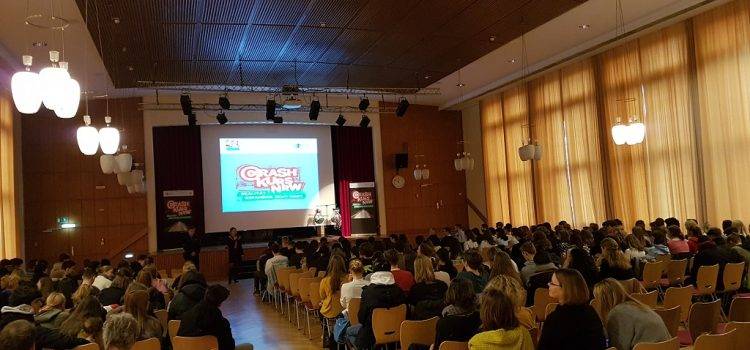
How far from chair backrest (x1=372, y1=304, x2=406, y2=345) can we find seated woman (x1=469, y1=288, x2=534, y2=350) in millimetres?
1941

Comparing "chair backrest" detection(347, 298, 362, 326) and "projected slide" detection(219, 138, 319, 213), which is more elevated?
"projected slide" detection(219, 138, 319, 213)

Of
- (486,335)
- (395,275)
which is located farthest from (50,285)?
(486,335)

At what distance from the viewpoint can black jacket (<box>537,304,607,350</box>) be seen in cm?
325

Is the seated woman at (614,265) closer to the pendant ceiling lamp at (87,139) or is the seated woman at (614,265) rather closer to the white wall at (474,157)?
the pendant ceiling lamp at (87,139)

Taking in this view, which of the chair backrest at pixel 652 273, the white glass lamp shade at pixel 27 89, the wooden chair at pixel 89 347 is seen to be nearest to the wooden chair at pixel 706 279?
the chair backrest at pixel 652 273

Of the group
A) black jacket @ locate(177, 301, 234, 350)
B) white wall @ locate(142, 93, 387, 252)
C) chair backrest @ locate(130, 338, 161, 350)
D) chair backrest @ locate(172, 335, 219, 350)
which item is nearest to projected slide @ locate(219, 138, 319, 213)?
white wall @ locate(142, 93, 387, 252)

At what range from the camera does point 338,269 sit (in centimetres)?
662

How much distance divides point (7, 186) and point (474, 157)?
13.7 m

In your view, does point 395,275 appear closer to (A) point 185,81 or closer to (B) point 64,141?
(A) point 185,81

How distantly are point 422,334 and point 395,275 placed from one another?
1821 millimetres

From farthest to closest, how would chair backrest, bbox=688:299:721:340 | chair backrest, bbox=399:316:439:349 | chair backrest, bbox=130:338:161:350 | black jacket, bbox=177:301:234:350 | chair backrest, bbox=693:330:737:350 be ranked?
1. black jacket, bbox=177:301:234:350
2. chair backrest, bbox=399:316:439:349
3. chair backrest, bbox=688:299:721:340
4. chair backrest, bbox=130:338:161:350
5. chair backrest, bbox=693:330:737:350

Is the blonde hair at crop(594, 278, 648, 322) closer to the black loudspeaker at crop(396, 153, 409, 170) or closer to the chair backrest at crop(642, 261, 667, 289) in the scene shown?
the chair backrest at crop(642, 261, 667, 289)

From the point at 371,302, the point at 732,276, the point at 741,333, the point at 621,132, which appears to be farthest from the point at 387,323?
the point at 621,132

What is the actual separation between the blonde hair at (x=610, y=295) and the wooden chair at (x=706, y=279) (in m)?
3.59
